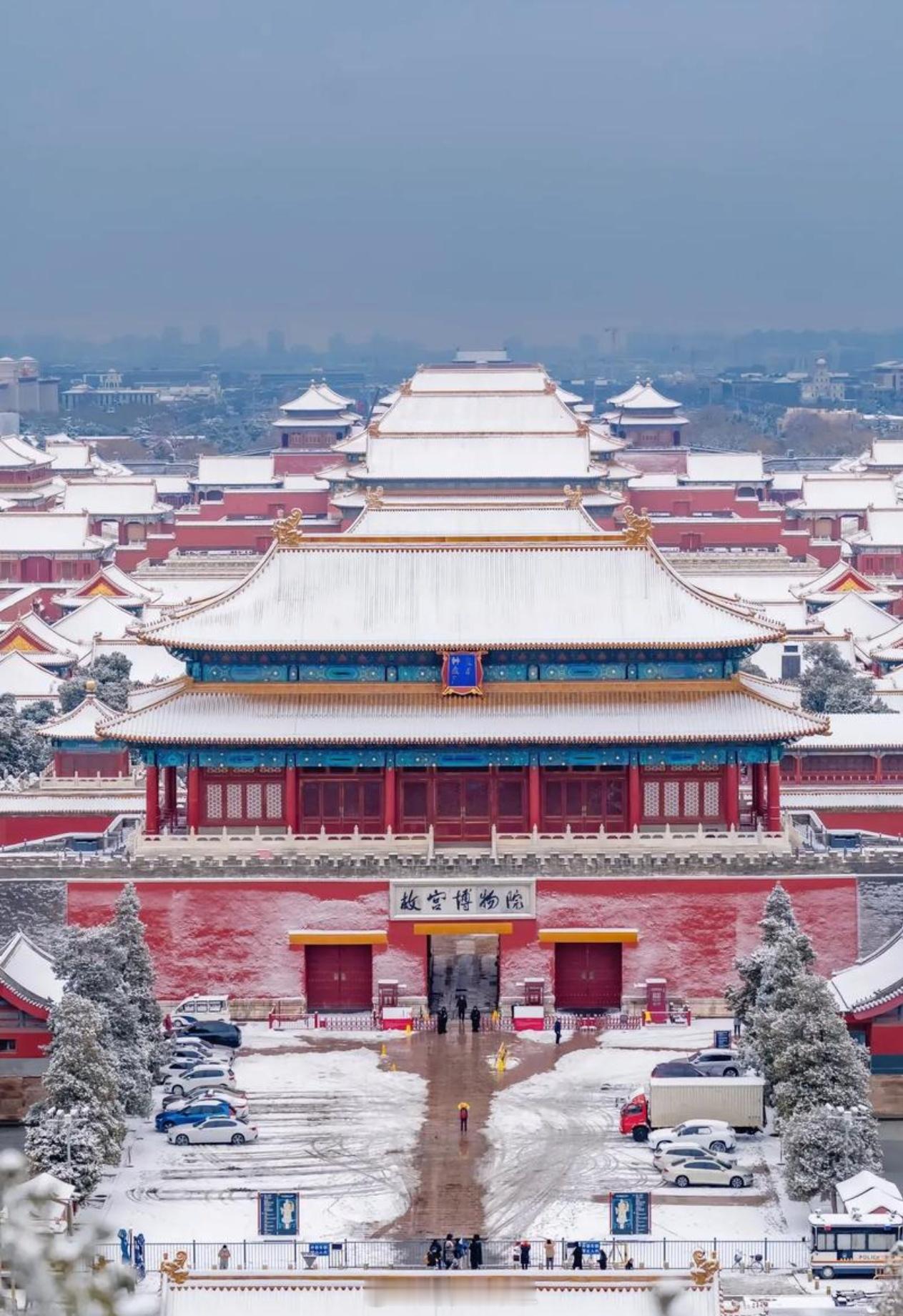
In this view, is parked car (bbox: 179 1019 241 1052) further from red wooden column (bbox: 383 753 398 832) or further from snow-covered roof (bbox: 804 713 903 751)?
snow-covered roof (bbox: 804 713 903 751)

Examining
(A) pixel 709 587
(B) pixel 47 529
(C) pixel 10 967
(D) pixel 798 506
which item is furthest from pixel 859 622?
(C) pixel 10 967

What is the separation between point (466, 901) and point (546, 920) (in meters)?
1.37

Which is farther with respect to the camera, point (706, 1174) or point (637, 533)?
point (637, 533)

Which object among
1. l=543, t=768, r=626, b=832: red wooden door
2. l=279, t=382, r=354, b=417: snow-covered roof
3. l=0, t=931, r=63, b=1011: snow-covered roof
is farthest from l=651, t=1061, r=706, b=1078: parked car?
l=279, t=382, r=354, b=417: snow-covered roof

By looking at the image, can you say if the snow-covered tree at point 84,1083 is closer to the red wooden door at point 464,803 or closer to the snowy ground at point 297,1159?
the snowy ground at point 297,1159

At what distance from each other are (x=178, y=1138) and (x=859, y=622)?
43.0m

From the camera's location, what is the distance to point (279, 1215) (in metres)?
29.2

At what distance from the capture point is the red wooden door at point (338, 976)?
40.0 meters

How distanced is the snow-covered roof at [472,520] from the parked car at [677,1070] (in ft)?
63.6

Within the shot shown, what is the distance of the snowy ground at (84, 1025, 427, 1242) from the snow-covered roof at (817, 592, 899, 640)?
36926 millimetres

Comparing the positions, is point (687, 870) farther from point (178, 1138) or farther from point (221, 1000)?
point (178, 1138)

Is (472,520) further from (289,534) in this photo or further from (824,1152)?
(824,1152)

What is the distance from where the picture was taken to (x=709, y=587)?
245ft

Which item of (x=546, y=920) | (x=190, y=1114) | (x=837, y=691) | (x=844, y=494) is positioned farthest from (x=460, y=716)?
(x=844, y=494)
